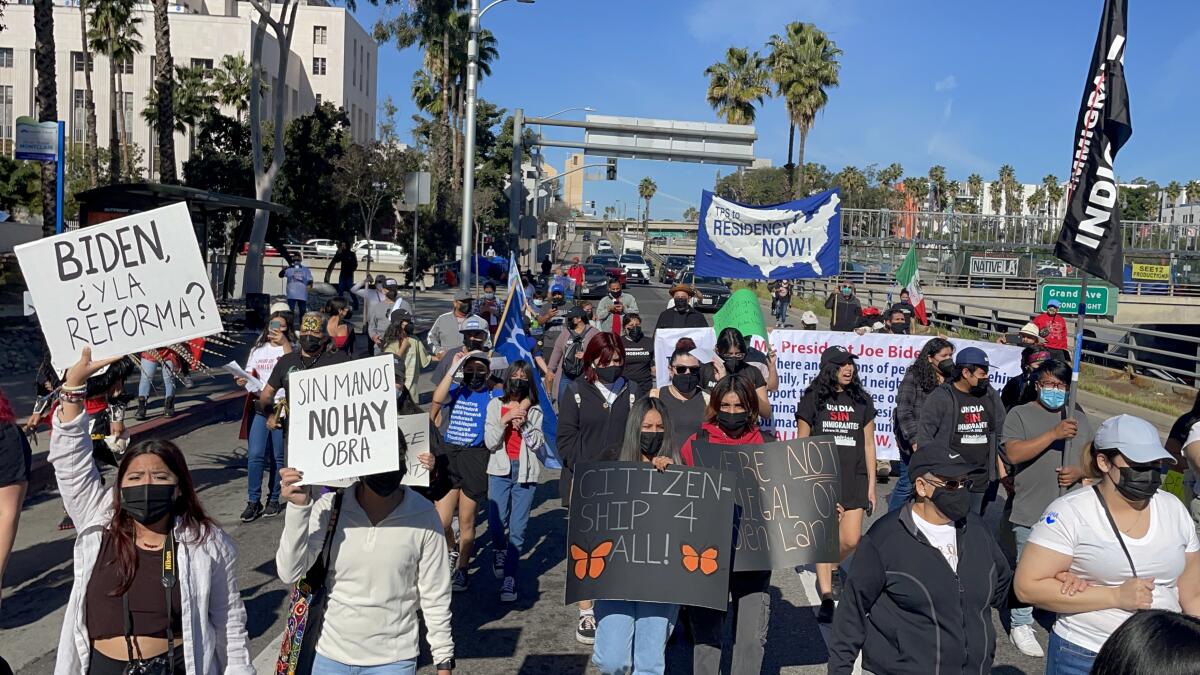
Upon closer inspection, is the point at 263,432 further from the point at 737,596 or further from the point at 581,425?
the point at 737,596

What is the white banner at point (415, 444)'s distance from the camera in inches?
185

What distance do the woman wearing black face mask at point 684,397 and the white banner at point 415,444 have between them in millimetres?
1856

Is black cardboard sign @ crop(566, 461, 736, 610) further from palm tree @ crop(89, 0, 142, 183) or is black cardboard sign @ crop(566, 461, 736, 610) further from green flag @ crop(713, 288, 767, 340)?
palm tree @ crop(89, 0, 142, 183)

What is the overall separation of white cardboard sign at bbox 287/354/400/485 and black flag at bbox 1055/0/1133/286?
4805mm

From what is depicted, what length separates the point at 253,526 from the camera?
8.57 metres

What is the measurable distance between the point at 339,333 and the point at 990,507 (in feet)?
20.4

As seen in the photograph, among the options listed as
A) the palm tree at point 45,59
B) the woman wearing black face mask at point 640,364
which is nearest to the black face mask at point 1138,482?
the woman wearing black face mask at point 640,364

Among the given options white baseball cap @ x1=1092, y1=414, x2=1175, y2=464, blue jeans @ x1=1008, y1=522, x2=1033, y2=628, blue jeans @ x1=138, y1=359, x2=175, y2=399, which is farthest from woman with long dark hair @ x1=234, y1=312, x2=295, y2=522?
white baseball cap @ x1=1092, y1=414, x2=1175, y2=464

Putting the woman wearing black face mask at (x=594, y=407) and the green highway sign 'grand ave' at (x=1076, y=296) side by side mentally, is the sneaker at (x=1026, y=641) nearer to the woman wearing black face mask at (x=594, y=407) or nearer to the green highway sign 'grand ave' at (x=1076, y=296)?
the woman wearing black face mask at (x=594, y=407)

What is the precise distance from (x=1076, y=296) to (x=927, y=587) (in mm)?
11948

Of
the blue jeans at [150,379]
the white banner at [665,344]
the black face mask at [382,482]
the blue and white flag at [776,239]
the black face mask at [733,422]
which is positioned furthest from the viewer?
the blue and white flag at [776,239]

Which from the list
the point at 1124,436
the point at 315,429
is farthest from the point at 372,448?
the point at 1124,436

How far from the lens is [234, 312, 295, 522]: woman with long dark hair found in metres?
8.60

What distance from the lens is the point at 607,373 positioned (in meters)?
7.08
